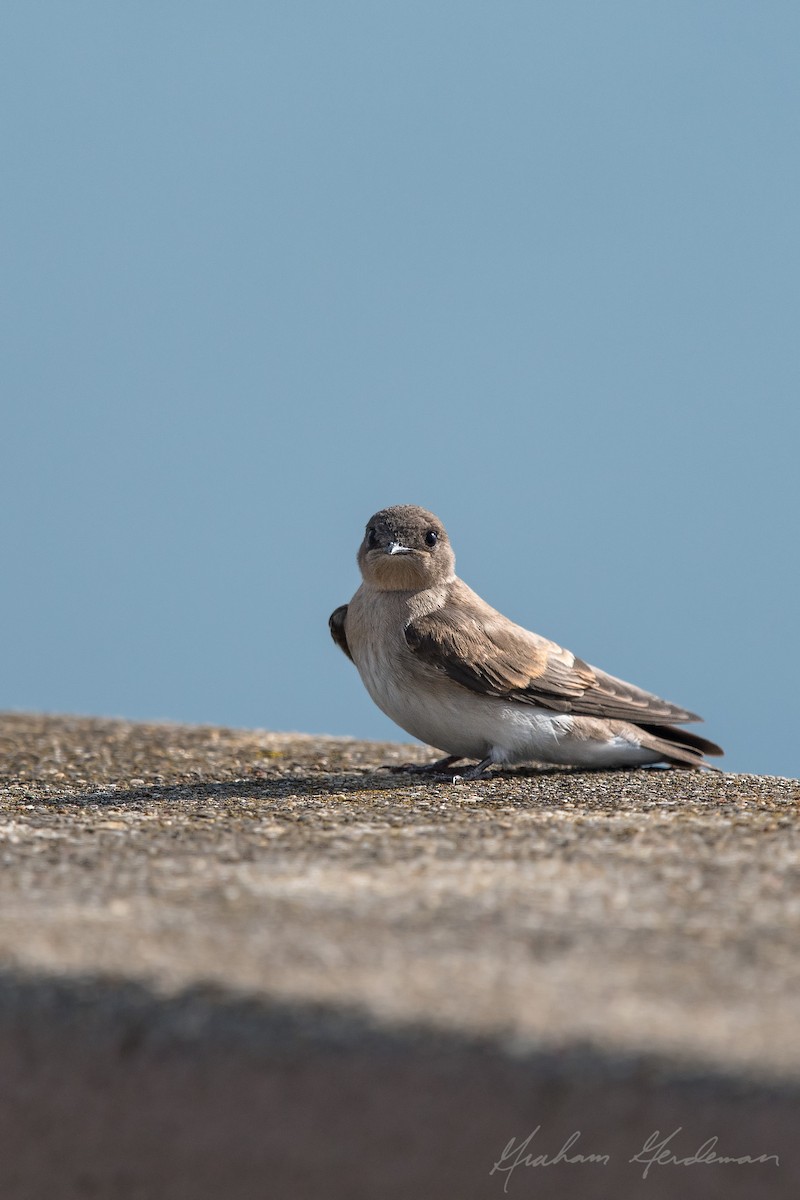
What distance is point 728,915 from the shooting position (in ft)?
9.20

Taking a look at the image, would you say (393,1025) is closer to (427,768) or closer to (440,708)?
(440,708)

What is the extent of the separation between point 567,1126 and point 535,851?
144cm

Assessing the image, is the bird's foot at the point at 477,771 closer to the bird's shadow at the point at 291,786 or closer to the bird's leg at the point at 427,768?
the bird's shadow at the point at 291,786

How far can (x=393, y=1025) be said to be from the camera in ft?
7.06

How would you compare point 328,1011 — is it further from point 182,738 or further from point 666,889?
point 182,738

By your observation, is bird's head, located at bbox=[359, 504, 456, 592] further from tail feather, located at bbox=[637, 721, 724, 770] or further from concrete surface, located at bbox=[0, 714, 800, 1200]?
concrete surface, located at bbox=[0, 714, 800, 1200]

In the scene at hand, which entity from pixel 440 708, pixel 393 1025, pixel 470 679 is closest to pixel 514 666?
pixel 470 679

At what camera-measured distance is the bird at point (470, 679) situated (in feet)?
18.2

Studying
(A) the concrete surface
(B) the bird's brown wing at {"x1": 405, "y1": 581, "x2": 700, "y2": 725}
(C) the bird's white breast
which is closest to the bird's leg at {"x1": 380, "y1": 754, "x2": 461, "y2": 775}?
(C) the bird's white breast

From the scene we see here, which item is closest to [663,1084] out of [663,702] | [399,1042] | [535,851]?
[399,1042]

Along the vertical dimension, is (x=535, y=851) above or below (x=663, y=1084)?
above
